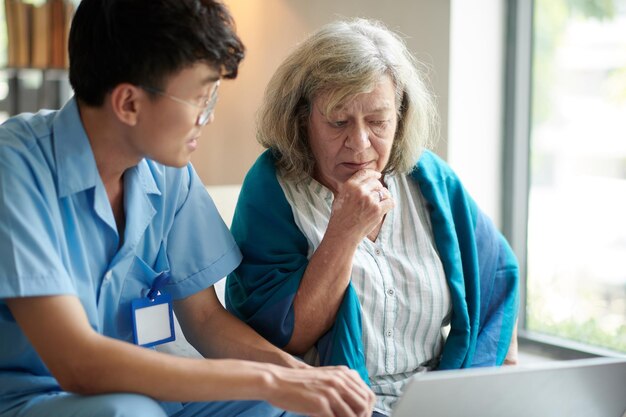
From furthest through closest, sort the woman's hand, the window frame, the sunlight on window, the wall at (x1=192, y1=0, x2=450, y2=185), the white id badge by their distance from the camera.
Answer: the wall at (x1=192, y1=0, x2=450, y2=185) → the window frame → the sunlight on window → the woman's hand → the white id badge

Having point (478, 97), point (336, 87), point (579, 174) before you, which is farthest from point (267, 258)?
point (579, 174)

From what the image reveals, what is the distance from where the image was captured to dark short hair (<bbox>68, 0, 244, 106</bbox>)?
1523mm

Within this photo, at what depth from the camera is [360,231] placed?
1888 mm

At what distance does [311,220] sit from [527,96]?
1570mm

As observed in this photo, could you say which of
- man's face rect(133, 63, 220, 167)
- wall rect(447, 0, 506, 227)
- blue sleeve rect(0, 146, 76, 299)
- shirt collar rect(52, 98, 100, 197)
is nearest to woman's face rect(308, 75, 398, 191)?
man's face rect(133, 63, 220, 167)

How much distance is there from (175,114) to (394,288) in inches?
28.2

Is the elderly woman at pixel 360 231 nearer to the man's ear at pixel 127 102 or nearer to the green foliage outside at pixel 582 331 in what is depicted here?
the man's ear at pixel 127 102

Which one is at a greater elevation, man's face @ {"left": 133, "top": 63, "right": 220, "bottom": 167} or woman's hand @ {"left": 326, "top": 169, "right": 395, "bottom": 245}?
man's face @ {"left": 133, "top": 63, "right": 220, "bottom": 167}

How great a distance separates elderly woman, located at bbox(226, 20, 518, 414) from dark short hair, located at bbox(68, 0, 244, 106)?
18.3 inches

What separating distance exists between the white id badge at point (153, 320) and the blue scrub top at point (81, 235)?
30 mm

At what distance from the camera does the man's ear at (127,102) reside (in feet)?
5.07

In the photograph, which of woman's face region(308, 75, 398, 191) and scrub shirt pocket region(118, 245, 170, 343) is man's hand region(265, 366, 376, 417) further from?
woman's face region(308, 75, 398, 191)

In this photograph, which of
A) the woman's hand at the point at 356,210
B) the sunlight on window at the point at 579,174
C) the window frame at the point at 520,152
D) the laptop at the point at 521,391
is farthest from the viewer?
the window frame at the point at 520,152

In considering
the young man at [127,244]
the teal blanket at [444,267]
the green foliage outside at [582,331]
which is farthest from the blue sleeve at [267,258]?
the green foliage outside at [582,331]
